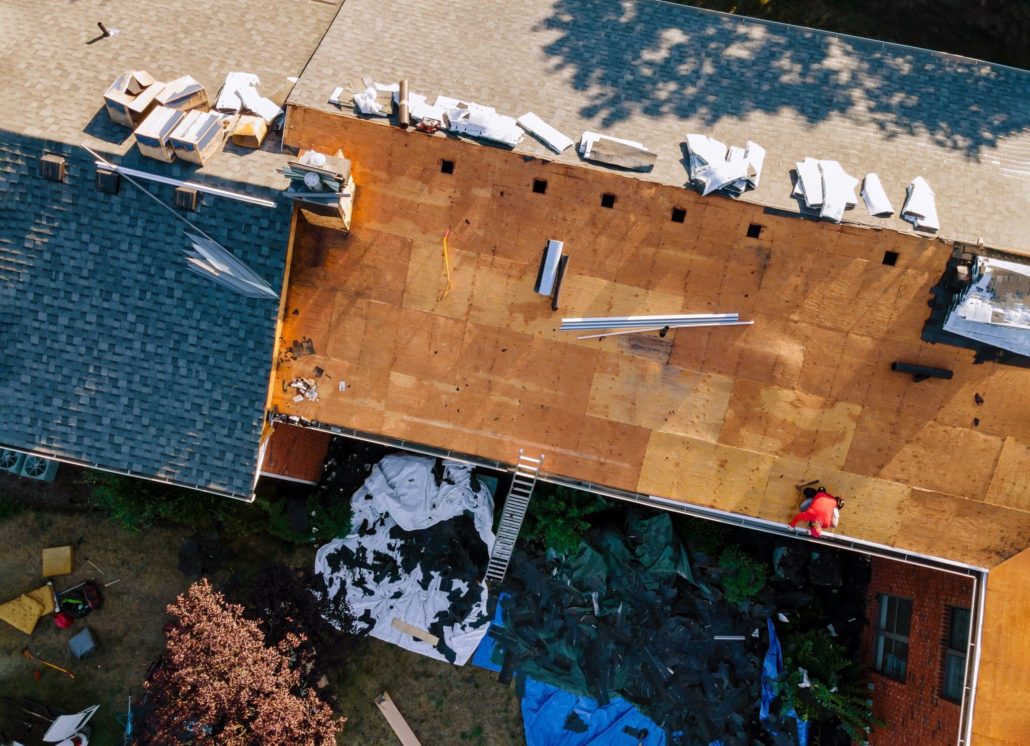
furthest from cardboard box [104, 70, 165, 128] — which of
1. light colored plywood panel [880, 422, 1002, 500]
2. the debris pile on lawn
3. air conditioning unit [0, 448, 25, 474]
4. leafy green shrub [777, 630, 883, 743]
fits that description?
leafy green shrub [777, 630, 883, 743]

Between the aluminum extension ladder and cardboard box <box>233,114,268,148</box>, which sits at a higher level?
cardboard box <box>233,114,268,148</box>

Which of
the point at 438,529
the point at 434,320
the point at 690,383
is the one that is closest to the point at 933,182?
the point at 690,383

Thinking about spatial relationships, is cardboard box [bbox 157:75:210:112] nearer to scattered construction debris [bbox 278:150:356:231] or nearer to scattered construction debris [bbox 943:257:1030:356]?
scattered construction debris [bbox 278:150:356:231]

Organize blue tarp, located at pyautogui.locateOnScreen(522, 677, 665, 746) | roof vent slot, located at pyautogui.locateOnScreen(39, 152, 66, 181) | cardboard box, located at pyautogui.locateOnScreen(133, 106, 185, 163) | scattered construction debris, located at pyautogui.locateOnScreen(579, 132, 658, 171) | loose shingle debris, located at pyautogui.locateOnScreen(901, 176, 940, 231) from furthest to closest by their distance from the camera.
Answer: blue tarp, located at pyautogui.locateOnScreen(522, 677, 665, 746), scattered construction debris, located at pyautogui.locateOnScreen(579, 132, 658, 171), loose shingle debris, located at pyautogui.locateOnScreen(901, 176, 940, 231), roof vent slot, located at pyautogui.locateOnScreen(39, 152, 66, 181), cardboard box, located at pyautogui.locateOnScreen(133, 106, 185, 163)

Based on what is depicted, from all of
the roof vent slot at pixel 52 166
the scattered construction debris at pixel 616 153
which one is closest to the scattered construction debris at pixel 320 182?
the roof vent slot at pixel 52 166

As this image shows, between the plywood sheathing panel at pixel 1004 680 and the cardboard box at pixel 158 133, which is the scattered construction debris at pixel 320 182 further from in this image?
the plywood sheathing panel at pixel 1004 680

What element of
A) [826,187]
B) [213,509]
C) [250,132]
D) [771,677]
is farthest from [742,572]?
[250,132]

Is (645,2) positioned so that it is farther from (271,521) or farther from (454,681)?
(454,681)

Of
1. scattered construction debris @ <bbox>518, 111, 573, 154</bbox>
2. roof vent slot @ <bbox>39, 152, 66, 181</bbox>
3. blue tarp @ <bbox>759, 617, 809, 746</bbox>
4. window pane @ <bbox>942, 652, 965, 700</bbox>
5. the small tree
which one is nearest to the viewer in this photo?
roof vent slot @ <bbox>39, 152, 66, 181</bbox>
